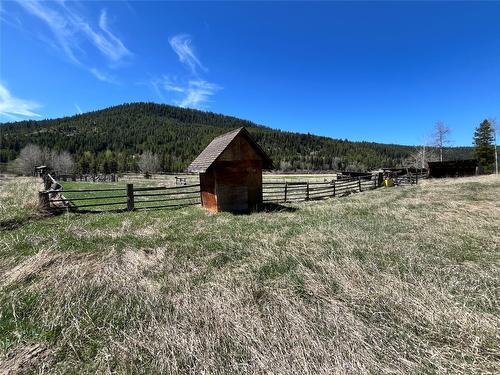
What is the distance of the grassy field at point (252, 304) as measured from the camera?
3.17 metres

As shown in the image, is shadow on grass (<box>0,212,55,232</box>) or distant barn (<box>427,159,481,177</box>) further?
distant barn (<box>427,159,481,177</box>)

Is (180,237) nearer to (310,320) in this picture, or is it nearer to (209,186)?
(310,320)

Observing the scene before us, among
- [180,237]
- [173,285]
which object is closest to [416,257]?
[173,285]

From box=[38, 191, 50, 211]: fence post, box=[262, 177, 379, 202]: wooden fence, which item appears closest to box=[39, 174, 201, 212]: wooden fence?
box=[38, 191, 50, 211]: fence post

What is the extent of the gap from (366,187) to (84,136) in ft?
672

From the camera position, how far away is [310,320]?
3863mm

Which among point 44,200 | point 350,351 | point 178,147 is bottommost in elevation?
point 350,351

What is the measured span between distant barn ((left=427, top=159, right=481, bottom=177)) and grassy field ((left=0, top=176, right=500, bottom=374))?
36.6m

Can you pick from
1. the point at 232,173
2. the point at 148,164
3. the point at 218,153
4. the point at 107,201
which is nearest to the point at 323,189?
the point at 232,173

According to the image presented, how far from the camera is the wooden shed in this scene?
13745mm

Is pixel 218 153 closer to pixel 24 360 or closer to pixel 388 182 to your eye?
pixel 24 360

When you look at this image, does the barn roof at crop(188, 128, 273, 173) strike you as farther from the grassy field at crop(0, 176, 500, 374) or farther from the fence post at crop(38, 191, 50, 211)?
the fence post at crop(38, 191, 50, 211)

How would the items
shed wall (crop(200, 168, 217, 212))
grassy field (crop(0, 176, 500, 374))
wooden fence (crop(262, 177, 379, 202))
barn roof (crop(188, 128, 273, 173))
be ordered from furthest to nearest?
1. wooden fence (crop(262, 177, 379, 202))
2. shed wall (crop(200, 168, 217, 212))
3. barn roof (crop(188, 128, 273, 173))
4. grassy field (crop(0, 176, 500, 374))

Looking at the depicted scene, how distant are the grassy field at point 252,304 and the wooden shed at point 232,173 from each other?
6.04 meters
